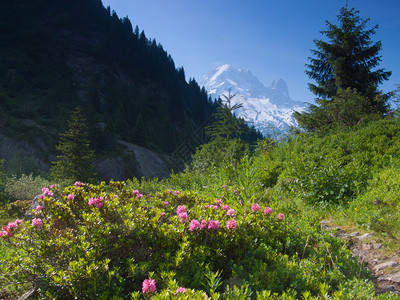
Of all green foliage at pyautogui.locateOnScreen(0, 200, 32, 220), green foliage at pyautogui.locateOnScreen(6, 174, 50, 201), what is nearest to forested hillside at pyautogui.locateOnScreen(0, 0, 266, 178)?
green foliage at pyautogui.locateOnScreen(6, 174, 50, 201)

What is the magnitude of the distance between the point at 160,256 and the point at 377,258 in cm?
267

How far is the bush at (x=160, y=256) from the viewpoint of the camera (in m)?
1.62

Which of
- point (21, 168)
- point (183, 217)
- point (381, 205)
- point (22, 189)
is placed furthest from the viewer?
point (21, 168)

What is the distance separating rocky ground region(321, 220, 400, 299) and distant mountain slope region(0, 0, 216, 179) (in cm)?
2810

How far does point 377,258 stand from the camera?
276cm

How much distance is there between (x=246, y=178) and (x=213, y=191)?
1.48m

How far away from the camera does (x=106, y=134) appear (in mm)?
34094

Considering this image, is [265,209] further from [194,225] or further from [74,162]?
[74,162]

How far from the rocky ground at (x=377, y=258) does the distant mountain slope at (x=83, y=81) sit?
28.1 m

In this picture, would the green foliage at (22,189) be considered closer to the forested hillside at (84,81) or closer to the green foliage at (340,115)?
the green foliage at (340,115)

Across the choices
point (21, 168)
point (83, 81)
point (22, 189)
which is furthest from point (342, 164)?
point (83, 81)

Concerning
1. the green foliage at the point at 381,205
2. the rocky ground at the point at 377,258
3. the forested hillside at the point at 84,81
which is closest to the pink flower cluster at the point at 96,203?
the rocky ground at the point at 377,258

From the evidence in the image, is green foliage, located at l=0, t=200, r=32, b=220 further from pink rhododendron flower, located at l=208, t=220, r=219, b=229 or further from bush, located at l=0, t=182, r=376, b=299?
pink rhododendron flower, located at l=208, t=220, r=219, b=229

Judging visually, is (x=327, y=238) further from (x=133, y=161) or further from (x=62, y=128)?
(x=62, y=128)
